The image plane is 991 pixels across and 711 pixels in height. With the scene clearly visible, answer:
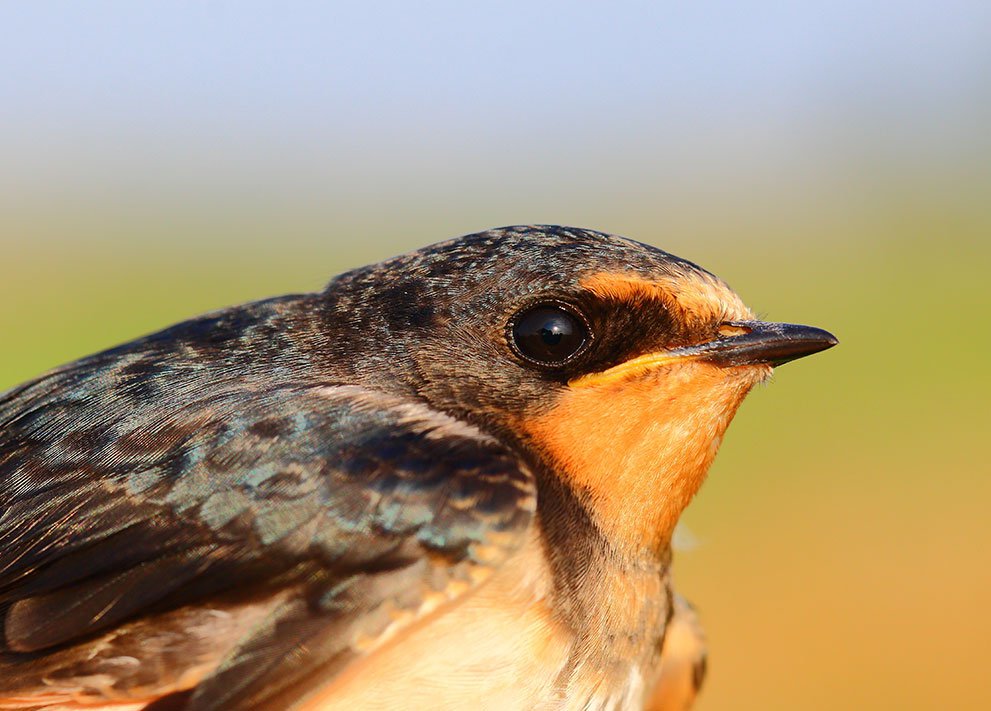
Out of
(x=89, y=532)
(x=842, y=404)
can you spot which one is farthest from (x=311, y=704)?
(x=842, y=404)

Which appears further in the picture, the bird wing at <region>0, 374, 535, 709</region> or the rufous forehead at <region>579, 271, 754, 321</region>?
the rufous forehead at <region>579, 271, 754, 321</region>

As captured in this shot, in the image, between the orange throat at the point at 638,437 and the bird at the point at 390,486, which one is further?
the orange throat at the point at 638,437

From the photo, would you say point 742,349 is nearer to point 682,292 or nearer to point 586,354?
point 682,292

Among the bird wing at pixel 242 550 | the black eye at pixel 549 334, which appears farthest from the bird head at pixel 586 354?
the bird wing at pixel 242 550

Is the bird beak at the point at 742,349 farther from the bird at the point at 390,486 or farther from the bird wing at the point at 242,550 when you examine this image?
the bird wing at the point at 242,550

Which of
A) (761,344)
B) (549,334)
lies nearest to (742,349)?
(761,344)

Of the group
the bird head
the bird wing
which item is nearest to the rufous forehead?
the bird head

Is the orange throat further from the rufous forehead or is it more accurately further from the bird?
the rufous forehead

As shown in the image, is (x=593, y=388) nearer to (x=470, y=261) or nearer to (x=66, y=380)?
(x=470, y=261)

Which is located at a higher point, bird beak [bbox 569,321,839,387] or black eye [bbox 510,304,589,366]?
black eye [bbox 510,304,589,366]

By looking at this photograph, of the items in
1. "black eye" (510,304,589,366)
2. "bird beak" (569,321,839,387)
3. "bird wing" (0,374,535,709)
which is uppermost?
"black eye" (510,304,589,366)
